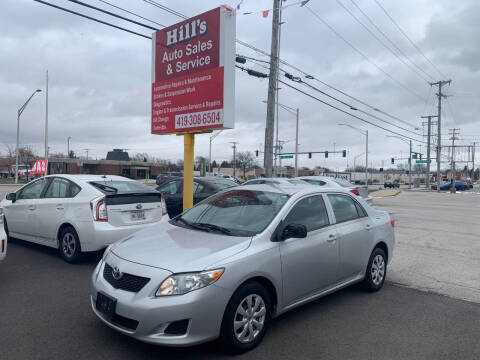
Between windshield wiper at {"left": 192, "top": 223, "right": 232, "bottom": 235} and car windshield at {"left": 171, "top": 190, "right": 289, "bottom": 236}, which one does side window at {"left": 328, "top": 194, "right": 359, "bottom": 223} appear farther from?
windshield wiper at {"left": 192, "top": 223, "right": 232, "bottom": 235}

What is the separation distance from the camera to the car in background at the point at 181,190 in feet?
32.4

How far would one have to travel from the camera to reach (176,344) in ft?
10.6

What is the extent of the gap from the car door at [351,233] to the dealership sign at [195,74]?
3.82 metres

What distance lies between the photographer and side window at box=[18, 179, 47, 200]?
7.49 m

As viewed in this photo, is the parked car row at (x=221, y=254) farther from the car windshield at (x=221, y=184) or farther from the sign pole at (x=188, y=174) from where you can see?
the car windshield at (x=221, y=184)

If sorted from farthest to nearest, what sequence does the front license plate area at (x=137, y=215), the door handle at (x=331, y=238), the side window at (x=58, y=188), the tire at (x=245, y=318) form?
the side window at (x=58, y=188)
the front license plate area at (x=137, y=215)
the door handle at (x=331, y=238)
the tire at (x=245, y=318)

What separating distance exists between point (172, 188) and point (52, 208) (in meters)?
3.74

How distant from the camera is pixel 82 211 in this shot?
21.0ft

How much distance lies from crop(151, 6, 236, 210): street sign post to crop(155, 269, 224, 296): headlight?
17.7 feet

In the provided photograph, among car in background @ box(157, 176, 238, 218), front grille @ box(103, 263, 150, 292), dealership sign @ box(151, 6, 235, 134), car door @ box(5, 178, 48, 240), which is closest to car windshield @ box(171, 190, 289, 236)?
front grille @ box(103, 263, 150, 292)

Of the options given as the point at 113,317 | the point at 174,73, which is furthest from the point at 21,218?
the point at 113,317

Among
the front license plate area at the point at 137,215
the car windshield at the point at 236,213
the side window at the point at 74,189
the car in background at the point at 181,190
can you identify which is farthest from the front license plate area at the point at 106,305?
the car in background at the point at 181,190

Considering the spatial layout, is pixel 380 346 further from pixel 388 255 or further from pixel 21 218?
pixel 21 218

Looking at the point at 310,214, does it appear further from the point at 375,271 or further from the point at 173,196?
the point at 173,196
